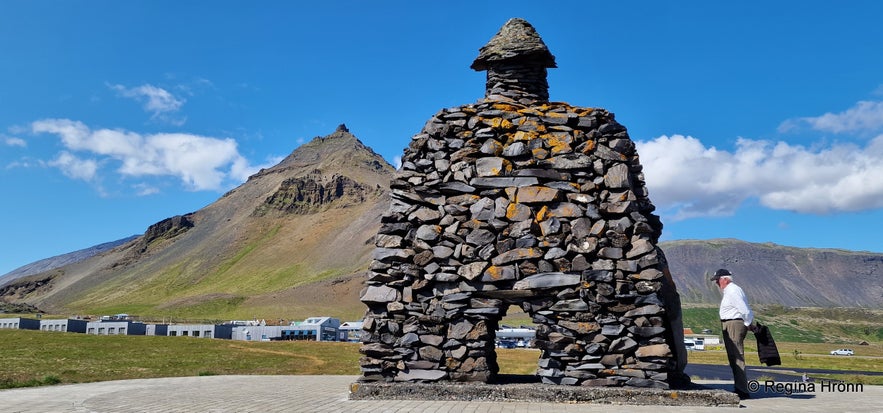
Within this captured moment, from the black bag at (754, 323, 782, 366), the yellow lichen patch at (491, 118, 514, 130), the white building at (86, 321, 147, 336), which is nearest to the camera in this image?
the black bag at (754, 323, 782, 366)

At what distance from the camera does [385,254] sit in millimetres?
12281

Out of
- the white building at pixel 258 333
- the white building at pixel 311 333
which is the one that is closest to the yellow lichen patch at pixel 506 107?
the white building at pixel 311 333

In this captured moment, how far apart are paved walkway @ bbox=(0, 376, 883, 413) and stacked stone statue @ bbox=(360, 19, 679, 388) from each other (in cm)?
108

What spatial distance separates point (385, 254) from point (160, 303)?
19697 centimetres

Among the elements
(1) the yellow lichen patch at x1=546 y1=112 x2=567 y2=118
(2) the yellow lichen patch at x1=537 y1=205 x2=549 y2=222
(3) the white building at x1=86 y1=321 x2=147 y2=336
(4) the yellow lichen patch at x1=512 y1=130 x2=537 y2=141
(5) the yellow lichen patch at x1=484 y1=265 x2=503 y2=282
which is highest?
(1) the yellow lichen patch at x1=546 y1=112 x2=567 y2=118

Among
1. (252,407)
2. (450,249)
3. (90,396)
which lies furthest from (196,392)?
(450,249)

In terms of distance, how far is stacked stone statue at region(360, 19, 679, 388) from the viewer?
11219mm

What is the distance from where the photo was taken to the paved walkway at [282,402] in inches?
368

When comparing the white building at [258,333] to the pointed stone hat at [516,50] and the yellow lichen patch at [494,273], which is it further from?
the yellow lichen patch at [494,273]

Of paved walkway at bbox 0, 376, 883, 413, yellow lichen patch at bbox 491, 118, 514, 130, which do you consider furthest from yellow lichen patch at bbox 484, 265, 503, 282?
yellow lichen patch at bbox 491, 118, 514, 130

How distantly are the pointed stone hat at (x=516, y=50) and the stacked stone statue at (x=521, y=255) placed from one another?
297 cm

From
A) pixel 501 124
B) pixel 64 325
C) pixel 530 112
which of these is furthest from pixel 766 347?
pixel 64 325

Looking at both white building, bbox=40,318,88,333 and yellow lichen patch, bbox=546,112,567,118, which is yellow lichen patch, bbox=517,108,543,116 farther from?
white building, bbox=40,318,88,333

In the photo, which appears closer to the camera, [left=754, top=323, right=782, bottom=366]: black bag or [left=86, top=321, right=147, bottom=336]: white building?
[left=754, top=323, right=782, bottom=366]: black bag
